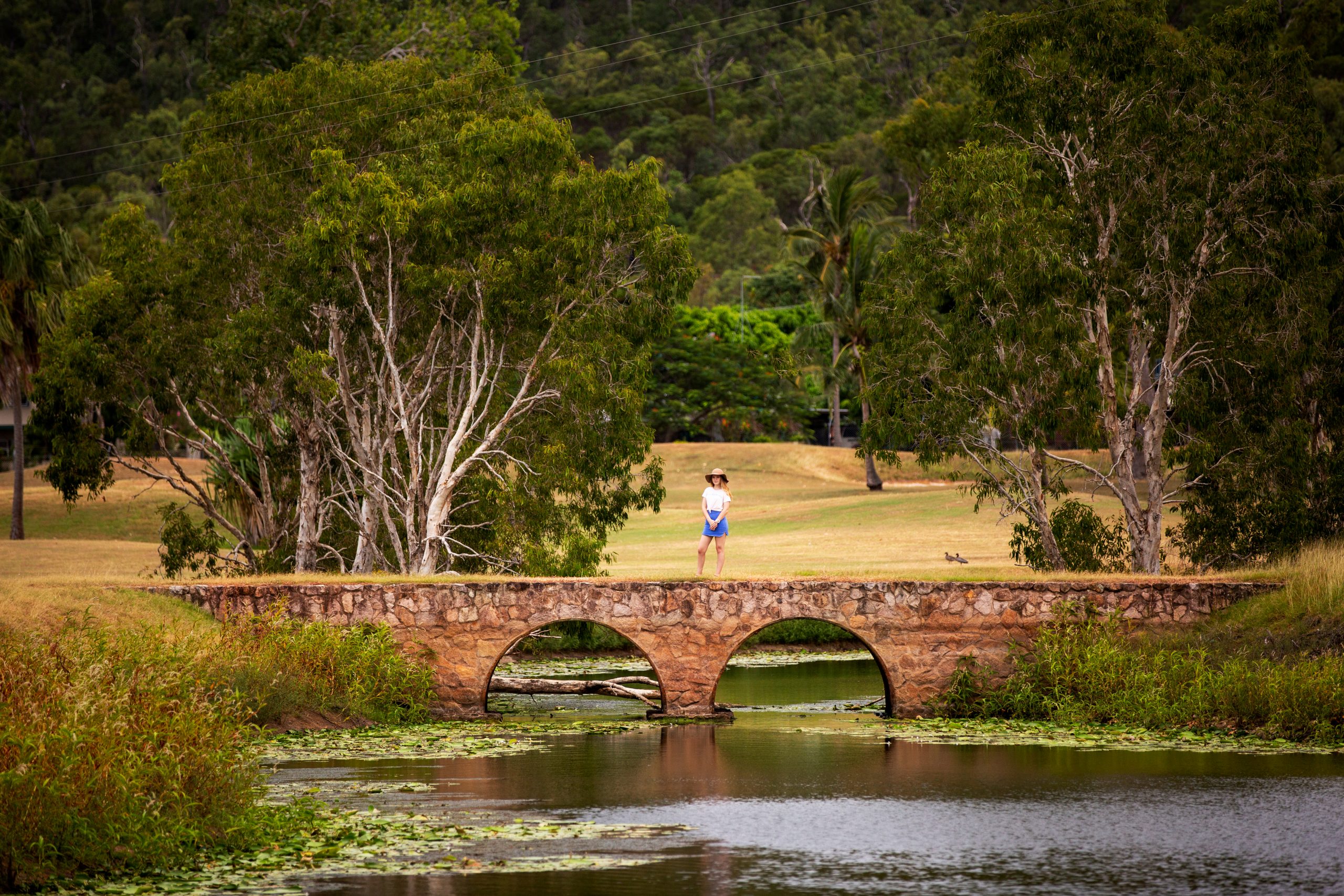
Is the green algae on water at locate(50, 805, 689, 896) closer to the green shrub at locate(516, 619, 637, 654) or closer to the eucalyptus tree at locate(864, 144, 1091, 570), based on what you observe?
the eucalyptus tree at locate(864, 144, 1091, 570)

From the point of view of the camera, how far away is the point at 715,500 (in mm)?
21469

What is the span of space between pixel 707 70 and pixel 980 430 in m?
84.9

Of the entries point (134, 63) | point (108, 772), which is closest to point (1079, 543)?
point (108, 772)

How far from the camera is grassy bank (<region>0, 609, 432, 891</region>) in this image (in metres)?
11.7

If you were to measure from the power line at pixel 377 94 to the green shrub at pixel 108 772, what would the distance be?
55.2 ft

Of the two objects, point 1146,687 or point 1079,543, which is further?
point 1079,543

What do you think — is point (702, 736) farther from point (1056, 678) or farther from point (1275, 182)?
point (1275, 182)

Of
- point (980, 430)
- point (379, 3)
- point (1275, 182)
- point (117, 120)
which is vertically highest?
point (117, 120)

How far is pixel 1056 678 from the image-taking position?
842 inches

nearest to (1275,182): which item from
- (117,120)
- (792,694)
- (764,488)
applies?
(792,694)

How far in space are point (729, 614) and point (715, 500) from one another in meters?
1.69

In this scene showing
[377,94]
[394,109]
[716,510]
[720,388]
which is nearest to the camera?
[716,510]

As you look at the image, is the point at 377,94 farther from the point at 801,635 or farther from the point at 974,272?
the point at 801,635

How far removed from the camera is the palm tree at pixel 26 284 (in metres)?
39.8
